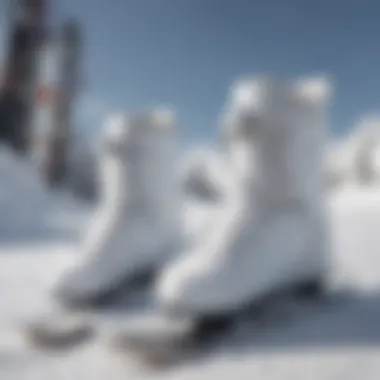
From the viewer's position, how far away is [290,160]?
108 inches

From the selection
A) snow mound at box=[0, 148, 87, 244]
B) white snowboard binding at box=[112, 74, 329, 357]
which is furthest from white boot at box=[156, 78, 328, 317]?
snow mound at box=[0, 148, 87, 244]

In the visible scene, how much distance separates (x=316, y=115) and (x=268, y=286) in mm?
722

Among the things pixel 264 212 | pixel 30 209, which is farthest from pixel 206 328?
pixel 30 209

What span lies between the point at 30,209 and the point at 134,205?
636cm

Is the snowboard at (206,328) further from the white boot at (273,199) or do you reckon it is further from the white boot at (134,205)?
the white boot at (134,205)

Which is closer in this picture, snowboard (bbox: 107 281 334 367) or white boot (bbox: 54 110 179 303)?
snowboard (bbox: 107 281 334 367)

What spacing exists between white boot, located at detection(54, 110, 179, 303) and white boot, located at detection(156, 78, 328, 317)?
766 mm

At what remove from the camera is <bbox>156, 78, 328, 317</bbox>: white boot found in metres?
2.62

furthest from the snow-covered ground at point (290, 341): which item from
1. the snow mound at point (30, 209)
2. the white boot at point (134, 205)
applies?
the snow mound at point (30, 209)

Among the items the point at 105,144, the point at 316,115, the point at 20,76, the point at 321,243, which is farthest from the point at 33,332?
the point at 20,76

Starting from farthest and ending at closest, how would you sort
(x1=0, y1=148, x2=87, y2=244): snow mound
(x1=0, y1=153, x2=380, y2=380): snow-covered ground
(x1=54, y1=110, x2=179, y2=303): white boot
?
1. (x1=0, y1=148, x2=87, y2=244): snow mound
2. (x1=54, y1=110, x2=179, y2=303): white boot
3. (x1=0, y1=153, x2=380, y2=380): snow-covered ground

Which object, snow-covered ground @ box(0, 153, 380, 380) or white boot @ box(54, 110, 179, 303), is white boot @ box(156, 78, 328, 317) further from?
white boot @ box(54, 110, 179, 303)

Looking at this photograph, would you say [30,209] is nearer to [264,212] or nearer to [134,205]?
[134,205]

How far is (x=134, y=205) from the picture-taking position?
3.59m
